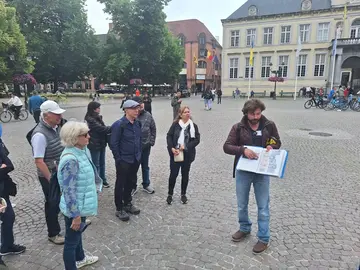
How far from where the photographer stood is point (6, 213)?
318cm

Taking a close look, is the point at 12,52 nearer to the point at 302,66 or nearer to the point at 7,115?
the point at 7,115

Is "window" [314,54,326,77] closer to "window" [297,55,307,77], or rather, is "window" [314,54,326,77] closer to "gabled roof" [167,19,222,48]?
"window" [297,55,307,77]

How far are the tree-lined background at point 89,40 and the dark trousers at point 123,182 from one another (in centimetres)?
3414

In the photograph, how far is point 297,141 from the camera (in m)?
9.82

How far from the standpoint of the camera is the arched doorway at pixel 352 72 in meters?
41.7

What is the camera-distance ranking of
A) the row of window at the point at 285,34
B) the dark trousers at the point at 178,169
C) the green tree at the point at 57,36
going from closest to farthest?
1. the dark trousers at the point at 178,169
2. the green tree at the point at 57,36
3. the row of window at the point at 285,34

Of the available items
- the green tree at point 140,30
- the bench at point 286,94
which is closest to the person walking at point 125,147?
the green tree at point 140,30

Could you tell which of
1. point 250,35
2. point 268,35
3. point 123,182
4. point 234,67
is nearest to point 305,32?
point 268,35

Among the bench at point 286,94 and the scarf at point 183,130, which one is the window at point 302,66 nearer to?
the bench at point 286,94

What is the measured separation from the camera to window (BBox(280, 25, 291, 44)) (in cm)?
4534

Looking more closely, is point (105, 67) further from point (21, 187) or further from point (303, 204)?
point (303, 204)

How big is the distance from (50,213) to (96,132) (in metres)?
1.93

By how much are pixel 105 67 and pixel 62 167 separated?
3833cm

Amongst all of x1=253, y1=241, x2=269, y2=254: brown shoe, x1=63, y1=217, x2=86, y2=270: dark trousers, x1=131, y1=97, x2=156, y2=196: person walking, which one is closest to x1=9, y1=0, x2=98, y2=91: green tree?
x1=131, y1=97, x2=156, y2=196: person walking
